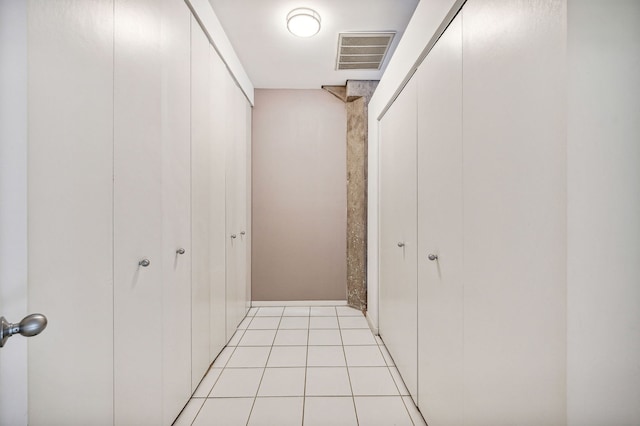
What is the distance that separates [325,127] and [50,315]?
3254mm

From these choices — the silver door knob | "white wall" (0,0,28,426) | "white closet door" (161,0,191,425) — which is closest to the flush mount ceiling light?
"white closet door" (161,0,191,425)

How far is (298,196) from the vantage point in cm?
367

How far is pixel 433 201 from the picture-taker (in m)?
1.50

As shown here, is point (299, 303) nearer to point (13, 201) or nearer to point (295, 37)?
point (295, 37)

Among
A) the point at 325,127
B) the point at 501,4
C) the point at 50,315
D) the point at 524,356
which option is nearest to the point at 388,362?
the point at 524,356

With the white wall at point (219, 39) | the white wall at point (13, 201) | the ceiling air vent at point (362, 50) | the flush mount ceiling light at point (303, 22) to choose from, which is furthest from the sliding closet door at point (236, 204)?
the white wall at point (13, 201)

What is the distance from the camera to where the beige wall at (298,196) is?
3641 mm

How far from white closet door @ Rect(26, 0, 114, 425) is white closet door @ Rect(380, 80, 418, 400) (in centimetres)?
155

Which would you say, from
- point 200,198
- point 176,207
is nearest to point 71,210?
point 176,207

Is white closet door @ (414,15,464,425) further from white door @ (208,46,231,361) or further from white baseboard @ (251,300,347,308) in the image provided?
white baseboard @ (251,300,347,308)

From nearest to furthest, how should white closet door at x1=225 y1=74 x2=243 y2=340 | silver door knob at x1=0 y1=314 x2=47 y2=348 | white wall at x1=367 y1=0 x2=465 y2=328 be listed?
silver door knob at x1=0 y1=314 x2=47 y2=348 < white wall at x1=367 y1=0 x2=465 y2=328 < white closet door at x1=225 y1=74 x2=243 y2=340

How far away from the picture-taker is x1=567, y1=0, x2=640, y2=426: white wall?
2.05 ft

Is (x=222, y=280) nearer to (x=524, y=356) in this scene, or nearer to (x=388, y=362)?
(x=388, y=362)

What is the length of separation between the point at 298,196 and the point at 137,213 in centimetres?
249
